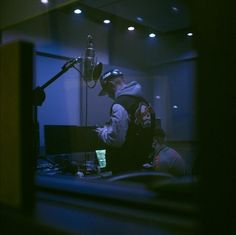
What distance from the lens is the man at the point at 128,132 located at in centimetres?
222

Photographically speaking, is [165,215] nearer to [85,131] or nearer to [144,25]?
[85,131]

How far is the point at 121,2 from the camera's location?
3246 mm

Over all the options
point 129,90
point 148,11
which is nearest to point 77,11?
point 148,11

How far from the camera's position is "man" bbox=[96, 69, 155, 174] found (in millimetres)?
2217

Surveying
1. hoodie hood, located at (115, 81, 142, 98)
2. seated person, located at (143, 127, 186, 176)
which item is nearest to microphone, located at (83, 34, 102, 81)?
hoodie hood, located at (115, 81, 142, 98)

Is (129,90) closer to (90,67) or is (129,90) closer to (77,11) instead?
(90,67)

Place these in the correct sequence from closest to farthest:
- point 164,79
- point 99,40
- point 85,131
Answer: point 85,131, point 99,40, point 164,79

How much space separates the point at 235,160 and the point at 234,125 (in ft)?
0.17

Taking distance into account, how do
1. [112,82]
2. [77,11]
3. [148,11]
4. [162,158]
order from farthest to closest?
[148,11], [77,11], [112,82], [162,158]

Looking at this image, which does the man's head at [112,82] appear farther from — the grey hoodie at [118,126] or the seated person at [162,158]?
the seated person at [162,158]

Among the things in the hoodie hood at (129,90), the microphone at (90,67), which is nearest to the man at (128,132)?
the hoodie hood at (129,90)

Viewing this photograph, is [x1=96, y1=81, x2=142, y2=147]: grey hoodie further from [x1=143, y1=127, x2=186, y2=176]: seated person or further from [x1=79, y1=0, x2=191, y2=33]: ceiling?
[x1=79, y1=0, x2=191, y2=33]: ceiling

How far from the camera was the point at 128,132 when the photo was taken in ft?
7.36

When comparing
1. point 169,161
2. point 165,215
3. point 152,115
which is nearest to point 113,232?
point 165,215
